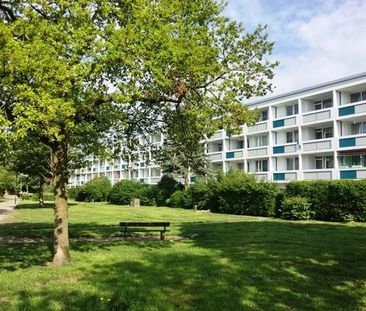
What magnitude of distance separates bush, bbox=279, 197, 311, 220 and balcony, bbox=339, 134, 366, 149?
13.1 metres

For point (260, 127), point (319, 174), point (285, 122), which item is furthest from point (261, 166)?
point (319, 174)

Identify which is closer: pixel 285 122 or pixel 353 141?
pixel 353 141

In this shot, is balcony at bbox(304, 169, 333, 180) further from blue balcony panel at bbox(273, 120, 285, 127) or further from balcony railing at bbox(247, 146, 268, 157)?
balcony railing at bbox(247, 146, 268, 157)

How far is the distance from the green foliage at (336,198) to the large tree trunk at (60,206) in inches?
743

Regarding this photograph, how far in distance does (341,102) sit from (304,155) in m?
6.70

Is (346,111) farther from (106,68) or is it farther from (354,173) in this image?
(106,68)

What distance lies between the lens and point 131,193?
5625cm

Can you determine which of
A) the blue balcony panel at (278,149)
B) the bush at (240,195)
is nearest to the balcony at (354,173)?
the blue balcony panel at (278,149)

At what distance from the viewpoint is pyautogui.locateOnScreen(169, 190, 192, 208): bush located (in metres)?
45.2

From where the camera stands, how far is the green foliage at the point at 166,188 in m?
51.5

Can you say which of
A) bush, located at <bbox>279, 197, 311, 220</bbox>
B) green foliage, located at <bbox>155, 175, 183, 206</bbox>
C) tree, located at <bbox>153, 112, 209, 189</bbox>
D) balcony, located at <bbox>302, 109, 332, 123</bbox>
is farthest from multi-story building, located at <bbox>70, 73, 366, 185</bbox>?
tree, located at <bbox>153, 112, 209, 189</bbox>

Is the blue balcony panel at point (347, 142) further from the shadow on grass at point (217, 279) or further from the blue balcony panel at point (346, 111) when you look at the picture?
the shadow on grass at point (217, 279)

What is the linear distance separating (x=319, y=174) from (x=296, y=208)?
1583 cm

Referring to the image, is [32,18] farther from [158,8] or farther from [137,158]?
[137,158]
